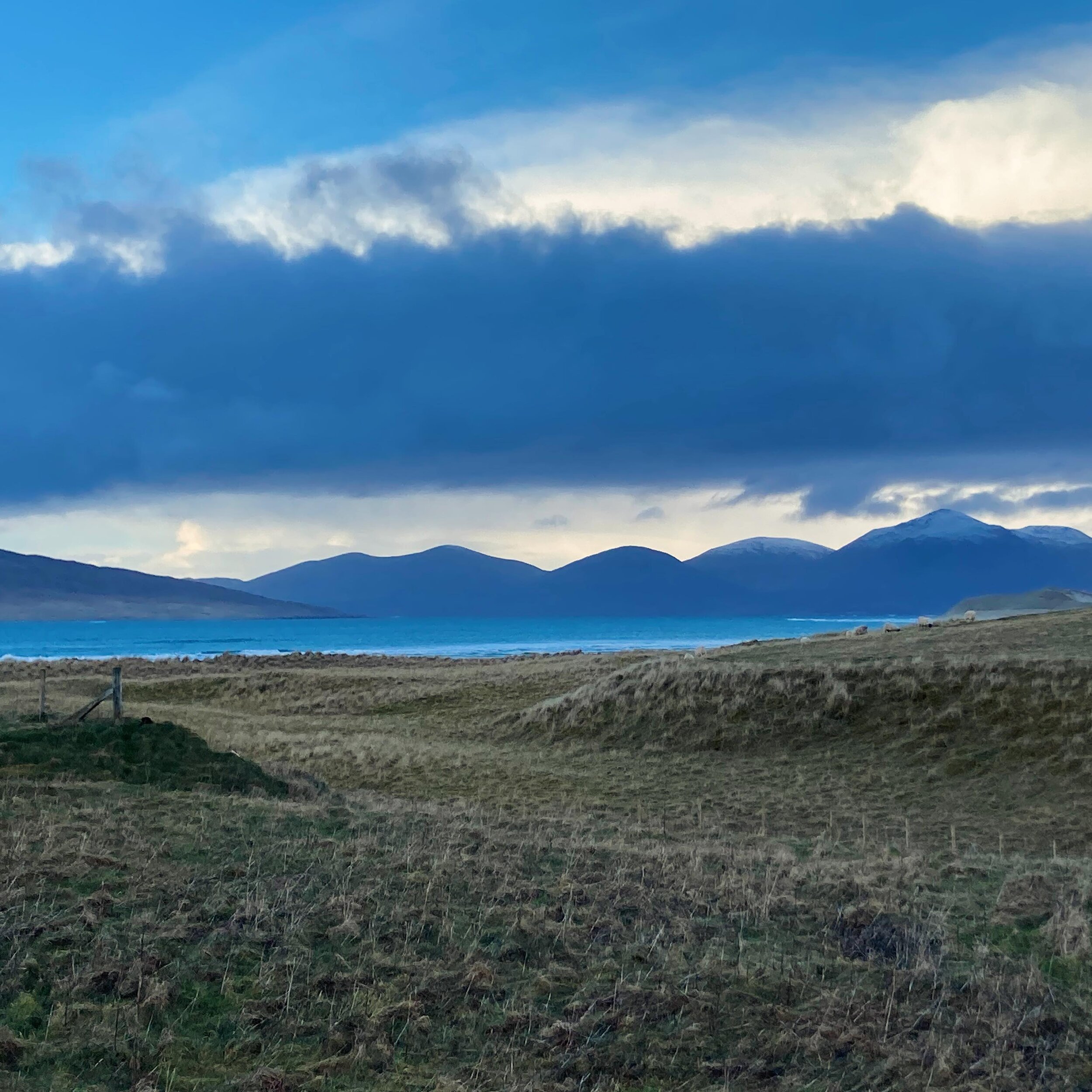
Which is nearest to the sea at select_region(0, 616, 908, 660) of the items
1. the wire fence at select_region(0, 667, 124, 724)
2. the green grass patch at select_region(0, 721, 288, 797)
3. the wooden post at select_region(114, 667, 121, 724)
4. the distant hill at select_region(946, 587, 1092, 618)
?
the distant hill at select_region(946, 587, 1092, 618)

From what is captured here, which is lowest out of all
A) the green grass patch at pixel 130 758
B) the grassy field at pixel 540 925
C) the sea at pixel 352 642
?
the sea at pixel 352 642

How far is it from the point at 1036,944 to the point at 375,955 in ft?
24.5

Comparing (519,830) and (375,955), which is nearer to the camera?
(375,955)

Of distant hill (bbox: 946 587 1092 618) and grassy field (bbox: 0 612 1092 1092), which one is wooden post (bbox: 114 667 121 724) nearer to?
grassy field (bbox: 0 612 1092 1092)

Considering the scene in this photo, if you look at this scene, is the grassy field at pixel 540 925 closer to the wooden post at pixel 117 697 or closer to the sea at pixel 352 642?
the wooden post at pixel 117 697

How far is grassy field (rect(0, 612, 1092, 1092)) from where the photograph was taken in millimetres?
7434

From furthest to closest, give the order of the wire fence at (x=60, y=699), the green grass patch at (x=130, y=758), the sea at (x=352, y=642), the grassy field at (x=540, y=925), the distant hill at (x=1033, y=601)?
1. the distant hill at (x=1033, y=601)
2. the sea at (x=352, y=642)
3. the wire fence at (x=60, y=699)
4. the green grass patch at (x=130, y=758)
5. the grassy field at (x=540, y=925)

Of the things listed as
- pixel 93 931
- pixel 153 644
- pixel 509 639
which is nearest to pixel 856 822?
pixel 93 931

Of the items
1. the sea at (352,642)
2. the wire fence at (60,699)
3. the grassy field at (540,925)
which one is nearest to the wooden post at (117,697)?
the wire fence at (60,699)

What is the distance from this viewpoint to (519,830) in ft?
52.1

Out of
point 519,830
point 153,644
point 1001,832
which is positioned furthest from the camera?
point 153,644

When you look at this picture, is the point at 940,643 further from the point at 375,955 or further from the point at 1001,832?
the point at 375,955

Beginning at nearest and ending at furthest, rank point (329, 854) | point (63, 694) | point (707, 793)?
point (329, 854) < point (707, 793) < point (63, 694)

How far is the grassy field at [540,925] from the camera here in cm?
743
